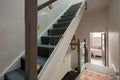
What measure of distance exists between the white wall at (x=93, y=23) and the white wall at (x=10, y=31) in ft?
12.9

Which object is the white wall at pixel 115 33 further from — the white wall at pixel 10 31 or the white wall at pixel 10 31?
the white wall at pixel 10 31

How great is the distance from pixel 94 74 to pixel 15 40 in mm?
2112

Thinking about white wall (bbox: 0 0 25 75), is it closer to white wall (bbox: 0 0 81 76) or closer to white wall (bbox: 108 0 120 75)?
white wall (bbox: 0 0 81 76)

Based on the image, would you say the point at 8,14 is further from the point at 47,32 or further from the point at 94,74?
the point at 94,74

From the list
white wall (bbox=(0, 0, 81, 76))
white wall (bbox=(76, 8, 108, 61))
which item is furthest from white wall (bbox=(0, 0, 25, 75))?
white wall (bbox=(76, 8, 108, 61))

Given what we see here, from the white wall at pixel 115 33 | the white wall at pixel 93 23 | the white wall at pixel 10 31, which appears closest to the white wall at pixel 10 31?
the white wall at pixel 10 31

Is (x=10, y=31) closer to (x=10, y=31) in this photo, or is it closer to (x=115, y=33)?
(x=10, y=31)

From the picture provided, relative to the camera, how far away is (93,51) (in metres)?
7.38

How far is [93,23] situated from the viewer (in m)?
5.29

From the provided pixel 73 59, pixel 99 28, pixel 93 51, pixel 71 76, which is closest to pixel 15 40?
pixel 71 76

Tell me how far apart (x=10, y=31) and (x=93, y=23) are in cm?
424

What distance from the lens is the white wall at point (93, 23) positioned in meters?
4.92

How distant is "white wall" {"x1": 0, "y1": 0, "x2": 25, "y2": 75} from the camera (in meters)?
1.97

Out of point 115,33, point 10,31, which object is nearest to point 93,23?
point 115,33
